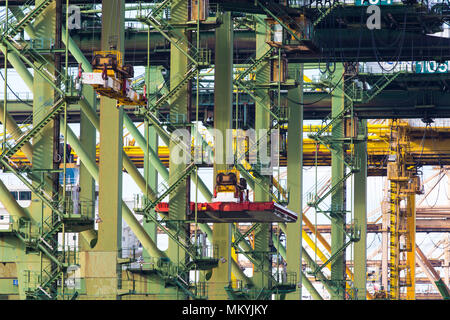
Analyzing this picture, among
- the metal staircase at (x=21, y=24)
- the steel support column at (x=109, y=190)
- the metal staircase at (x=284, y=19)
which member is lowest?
the steel support column at (x=109, y=190)

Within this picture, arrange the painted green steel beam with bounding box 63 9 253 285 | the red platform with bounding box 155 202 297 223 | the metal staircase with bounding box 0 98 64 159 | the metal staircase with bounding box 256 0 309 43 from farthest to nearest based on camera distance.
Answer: the metal staircase with bounding box 256 0 309 43 → the red platform with bounding box 155 202 297 223 → the painted green steel beam with bounding box 63 9 253 285 → the metal staircase with bounding box 0 98 64 159

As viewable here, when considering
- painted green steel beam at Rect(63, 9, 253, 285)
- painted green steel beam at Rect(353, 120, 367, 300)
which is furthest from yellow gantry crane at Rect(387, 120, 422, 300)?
painted green steel beam at Rect(63, 9, 253, 285)

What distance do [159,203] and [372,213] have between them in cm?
14770

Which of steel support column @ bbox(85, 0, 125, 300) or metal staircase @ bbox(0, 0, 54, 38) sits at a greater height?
metal staircase @ bbox(0, 0, 54, 38)

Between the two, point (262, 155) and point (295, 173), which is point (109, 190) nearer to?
point (262, 155)

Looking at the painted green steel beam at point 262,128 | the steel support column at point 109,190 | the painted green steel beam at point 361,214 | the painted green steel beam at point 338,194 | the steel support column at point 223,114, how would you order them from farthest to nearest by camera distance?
the painted green steel beam at point 361,214 < the painted green steel beam at point 338,194 < the painted green steel beam at point 262,128 < the steel support column at point 223,114 < the steel support column at point 109,190

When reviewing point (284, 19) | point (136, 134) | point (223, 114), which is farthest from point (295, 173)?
point (284, 19)

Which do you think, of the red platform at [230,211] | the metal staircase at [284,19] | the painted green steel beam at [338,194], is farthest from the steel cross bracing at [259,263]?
the metal staircase at [284,19]

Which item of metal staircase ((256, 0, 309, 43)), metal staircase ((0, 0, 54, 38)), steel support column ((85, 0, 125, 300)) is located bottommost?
steel support column ((85, 0, 125, 300))

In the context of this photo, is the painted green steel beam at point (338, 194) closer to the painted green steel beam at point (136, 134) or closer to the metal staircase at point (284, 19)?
the painted green steel beam at point (136, 134)

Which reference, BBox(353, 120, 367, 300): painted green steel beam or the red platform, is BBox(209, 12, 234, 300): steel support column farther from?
BBox(353, 120, 367, 300): painted green steel beam
